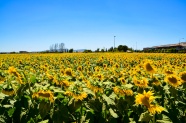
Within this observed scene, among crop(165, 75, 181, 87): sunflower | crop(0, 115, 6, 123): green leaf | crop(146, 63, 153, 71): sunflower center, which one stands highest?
crop(146, 63, 153, 71): sunflower center

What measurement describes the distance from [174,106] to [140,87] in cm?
36

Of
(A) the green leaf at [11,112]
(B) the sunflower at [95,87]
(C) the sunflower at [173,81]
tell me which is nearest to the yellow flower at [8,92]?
(A) the green leaf at [11,112]

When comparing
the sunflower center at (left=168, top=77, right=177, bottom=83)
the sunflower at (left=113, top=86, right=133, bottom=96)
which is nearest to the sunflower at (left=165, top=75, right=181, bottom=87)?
the sunflower center at (left=168, top=77, right=177, bottom=83)

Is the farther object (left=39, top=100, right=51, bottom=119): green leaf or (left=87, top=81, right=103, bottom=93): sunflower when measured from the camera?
(left=87, top=81, right=103, bottom=93): sunflower

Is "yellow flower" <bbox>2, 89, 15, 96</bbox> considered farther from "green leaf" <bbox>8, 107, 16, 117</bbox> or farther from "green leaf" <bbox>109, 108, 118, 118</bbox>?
"green leaf" <bbox>109, 108, 118, 118</bbox>

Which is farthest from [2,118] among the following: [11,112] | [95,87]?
[95,87]

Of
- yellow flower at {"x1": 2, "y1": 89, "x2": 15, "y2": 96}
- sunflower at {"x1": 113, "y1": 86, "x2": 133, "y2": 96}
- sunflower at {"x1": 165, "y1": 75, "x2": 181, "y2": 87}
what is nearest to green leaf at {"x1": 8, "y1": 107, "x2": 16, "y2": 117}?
yellow flower at {"x1": 2, "y1": 89, "x2": 15, "y2": 96}

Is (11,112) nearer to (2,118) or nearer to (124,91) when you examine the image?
(2,118)

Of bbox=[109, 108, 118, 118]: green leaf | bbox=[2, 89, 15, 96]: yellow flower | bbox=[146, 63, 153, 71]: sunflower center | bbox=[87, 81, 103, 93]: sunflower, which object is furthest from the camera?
bbox=[146, 63, 153, 71]: sunflower center

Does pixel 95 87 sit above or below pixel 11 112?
above

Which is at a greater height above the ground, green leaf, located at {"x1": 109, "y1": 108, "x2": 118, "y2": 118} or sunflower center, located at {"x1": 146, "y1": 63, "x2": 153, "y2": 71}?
sunflower center, located at {"x1": 146, "y1": 63, "x2": 153, "y2": 71}

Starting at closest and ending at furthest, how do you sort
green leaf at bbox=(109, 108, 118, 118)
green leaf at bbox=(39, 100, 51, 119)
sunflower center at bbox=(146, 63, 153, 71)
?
green leaf at bbox=(39, 100, 51, 119)
green leaf at bbox=(109, 108, 118, 118)
sunflower center at bbox=(146, 63, 153, 71)

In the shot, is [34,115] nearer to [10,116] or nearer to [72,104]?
[10,116]

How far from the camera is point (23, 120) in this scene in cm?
193
